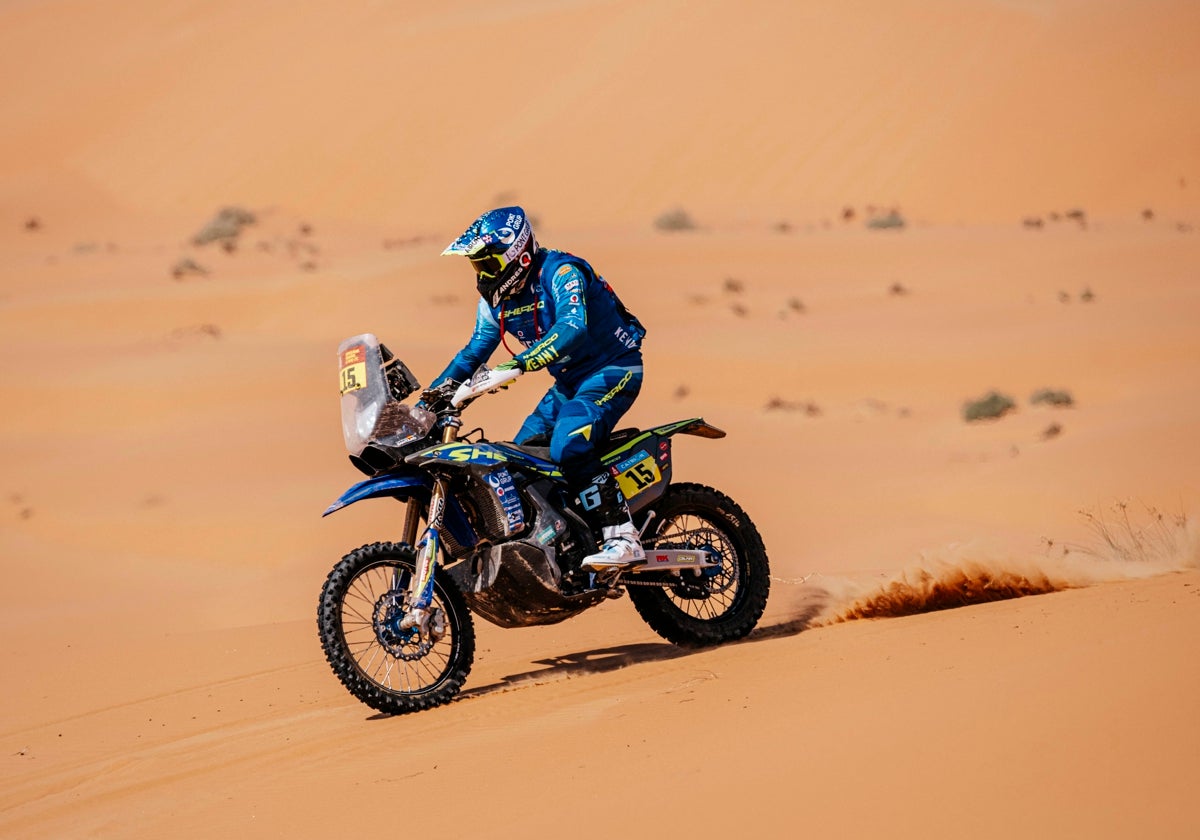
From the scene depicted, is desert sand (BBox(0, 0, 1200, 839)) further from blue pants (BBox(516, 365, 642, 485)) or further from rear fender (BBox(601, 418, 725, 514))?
blue pants (BBox(516, 365, 642, 485))

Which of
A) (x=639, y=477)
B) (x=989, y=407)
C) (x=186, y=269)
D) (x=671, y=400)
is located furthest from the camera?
(x=186, y=269)

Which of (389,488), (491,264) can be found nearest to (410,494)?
(389,488)

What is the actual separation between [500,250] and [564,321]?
0.47m

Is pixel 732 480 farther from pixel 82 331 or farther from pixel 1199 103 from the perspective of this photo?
pixel 1199 103

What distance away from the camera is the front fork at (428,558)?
22.5 feet

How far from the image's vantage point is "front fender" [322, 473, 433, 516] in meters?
6.82

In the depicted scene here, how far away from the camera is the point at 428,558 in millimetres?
6918

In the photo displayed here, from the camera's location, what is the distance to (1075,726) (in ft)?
16.2

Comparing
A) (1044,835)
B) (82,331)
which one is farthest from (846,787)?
(82,331)

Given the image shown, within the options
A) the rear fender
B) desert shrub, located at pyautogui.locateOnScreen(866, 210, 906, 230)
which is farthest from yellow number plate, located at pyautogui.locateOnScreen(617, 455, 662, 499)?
desert shrub, located at pyautogui.locateOnScreen(866, 210, 906, 230)

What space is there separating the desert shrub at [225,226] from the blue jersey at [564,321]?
101 ft

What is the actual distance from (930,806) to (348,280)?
24.3 metres

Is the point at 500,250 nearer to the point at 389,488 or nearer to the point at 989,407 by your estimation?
the point at 389,488

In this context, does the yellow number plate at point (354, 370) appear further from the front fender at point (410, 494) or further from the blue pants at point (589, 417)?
the blue pants at point (589, 417)
